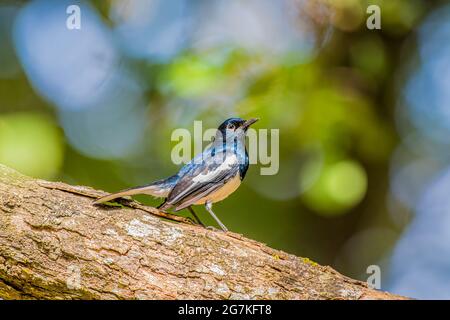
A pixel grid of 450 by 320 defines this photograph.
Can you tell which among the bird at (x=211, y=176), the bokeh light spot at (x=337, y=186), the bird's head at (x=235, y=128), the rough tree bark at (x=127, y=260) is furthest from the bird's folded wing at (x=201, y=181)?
the bokeh light spot at (x=337, y=186)

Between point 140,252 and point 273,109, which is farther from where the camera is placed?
point 273,109

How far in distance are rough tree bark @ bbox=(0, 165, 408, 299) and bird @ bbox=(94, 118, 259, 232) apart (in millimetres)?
575

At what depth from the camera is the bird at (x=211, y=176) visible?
183 inches

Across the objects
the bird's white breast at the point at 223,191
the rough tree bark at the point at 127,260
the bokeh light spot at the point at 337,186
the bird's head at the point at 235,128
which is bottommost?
the rough tree bark at the point at 127,260

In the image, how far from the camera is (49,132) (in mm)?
6023

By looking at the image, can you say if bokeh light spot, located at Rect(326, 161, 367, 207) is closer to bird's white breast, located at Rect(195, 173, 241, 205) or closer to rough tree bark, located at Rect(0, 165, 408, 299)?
bird's white breast, located at Rect(195, 173, 241, 205)

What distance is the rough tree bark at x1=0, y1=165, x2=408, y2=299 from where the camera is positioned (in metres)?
3.63

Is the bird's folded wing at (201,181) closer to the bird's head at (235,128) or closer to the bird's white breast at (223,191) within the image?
the bird's white breast at (223,191)

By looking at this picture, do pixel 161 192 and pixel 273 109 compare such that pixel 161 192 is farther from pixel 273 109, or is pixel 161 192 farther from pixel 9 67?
pixel 9 67

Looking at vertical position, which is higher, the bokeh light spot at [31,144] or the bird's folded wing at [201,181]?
the bokeh light spot at [31,144]

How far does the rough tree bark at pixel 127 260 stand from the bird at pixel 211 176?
1.89ft
